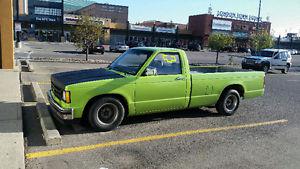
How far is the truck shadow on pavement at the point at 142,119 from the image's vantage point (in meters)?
6.11

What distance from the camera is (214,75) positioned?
7.66 m

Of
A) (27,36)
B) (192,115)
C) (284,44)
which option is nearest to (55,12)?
(27,36)

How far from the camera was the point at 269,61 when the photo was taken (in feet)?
70.4

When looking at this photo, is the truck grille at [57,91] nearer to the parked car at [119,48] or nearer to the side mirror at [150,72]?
the side mirror at [150,72]

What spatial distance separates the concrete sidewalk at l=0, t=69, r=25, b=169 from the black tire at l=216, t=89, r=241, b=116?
4.97 meters

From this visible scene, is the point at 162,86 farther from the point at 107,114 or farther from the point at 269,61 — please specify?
the point at 269,61

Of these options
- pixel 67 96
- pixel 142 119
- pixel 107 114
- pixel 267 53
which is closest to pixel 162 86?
pixel 142 119

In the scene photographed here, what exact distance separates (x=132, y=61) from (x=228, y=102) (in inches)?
121

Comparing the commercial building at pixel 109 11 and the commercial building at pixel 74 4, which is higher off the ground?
the commercial building at pixel 74 4

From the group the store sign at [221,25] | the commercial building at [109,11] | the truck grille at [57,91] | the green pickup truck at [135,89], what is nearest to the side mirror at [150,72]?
the green pickup truck at [135,89]

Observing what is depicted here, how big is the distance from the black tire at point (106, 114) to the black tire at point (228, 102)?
3022 mm

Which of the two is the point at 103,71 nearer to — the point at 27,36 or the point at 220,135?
the point at 220,135

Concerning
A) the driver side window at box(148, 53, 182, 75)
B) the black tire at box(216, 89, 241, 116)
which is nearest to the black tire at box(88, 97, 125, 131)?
the driver side window at box(148, 53, 182, 75)

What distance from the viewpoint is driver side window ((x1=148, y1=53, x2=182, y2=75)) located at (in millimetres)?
6723
